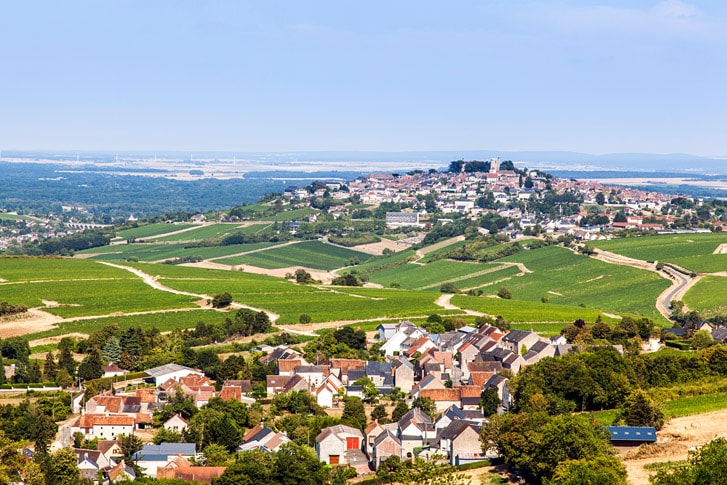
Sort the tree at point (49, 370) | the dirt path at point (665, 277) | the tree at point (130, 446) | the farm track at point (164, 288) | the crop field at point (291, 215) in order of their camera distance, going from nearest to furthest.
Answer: the tree at point (130, 446) < the tree at point (49, 370) < the farm track at point (164, 288) < the dirt path at point (665, 277) < the crop field at point (291, 215)

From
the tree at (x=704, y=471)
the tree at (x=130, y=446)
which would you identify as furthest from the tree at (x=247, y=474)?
the tree at (x=704, y=471)

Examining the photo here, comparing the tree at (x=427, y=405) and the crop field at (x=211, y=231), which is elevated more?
the tree at (x=427, y=405)

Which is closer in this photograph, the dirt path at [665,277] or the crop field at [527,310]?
the crop field at [527,310]

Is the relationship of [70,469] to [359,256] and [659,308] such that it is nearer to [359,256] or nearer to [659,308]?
[659,308]

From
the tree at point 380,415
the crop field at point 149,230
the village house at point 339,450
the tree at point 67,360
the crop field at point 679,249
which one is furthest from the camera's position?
the crop field at point 149,230

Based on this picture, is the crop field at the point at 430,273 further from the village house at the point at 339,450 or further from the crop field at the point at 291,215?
the village house at the point at 339,450

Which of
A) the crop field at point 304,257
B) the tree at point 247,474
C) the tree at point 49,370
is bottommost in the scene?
the crop field at point 304,257

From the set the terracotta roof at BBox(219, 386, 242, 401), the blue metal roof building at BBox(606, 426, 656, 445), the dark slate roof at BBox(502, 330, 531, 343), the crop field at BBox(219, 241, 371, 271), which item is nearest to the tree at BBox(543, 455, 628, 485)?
the blue metal roof building at BBox(606, 426, 656, 445)
